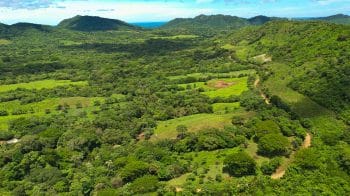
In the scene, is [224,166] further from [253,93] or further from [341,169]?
[253,93]

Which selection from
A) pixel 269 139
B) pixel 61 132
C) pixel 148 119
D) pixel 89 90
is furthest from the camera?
pixel 89 90

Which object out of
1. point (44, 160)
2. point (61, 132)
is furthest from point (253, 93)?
point (44, 160)

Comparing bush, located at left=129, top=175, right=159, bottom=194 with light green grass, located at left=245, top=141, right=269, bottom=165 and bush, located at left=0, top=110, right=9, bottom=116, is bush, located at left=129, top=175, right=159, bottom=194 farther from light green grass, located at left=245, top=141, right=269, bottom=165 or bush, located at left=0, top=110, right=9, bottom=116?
bush, located at left=0, top=110, right=9, bottom=116

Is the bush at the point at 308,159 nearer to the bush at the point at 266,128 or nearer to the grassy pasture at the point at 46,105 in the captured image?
the bush at the point at 266,128

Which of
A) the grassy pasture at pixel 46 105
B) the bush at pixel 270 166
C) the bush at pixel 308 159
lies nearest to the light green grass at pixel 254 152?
the bush at pixel 270 166

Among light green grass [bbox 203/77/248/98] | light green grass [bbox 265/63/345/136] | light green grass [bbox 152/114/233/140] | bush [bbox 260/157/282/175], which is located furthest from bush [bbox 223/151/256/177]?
light green grass [bbox 203/77/248/98]

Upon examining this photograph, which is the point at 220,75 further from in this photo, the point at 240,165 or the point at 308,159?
the point at 240,165

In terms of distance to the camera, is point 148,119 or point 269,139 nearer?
point 269,139

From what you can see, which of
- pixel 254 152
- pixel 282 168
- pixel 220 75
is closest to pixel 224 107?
pixel 254 152
